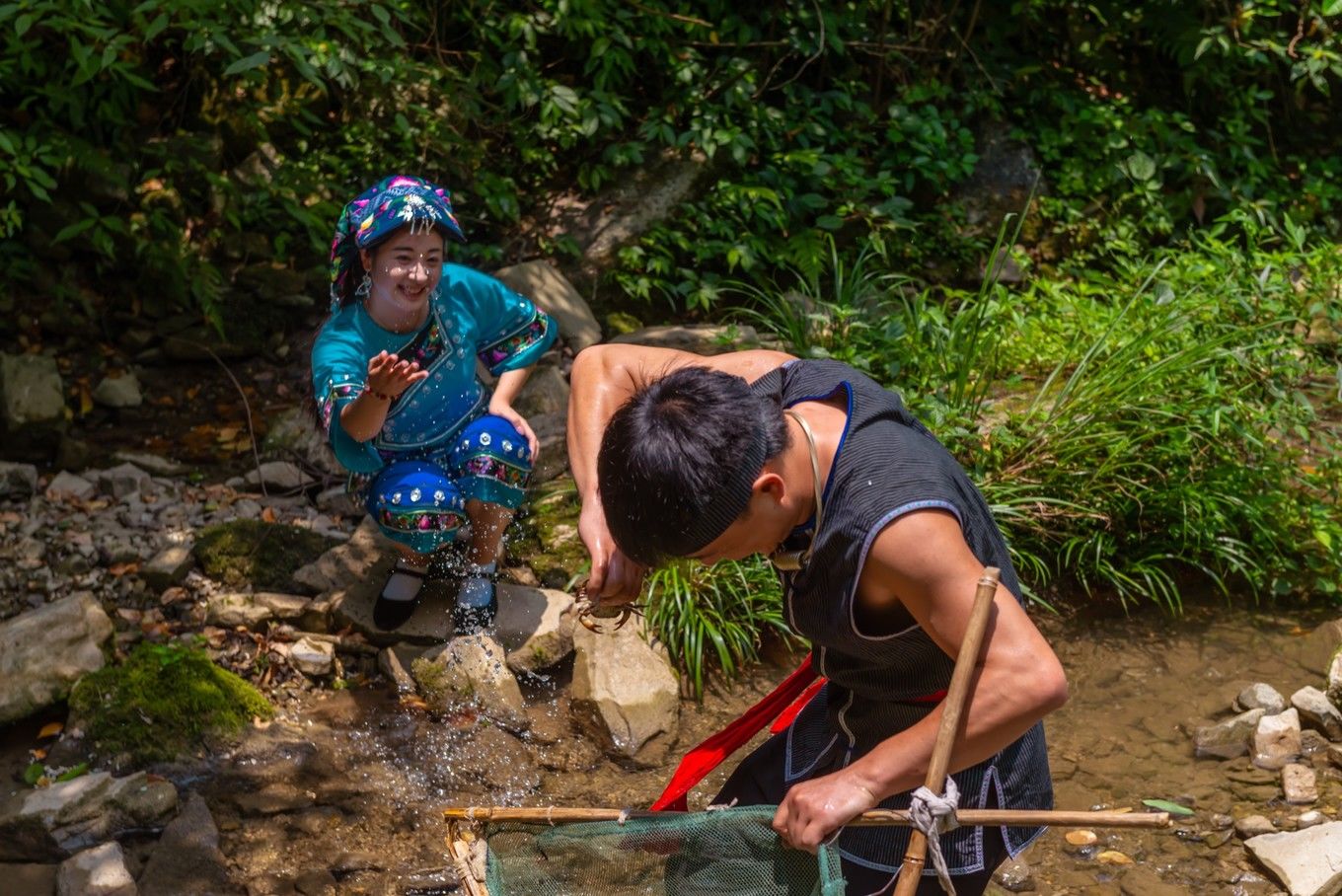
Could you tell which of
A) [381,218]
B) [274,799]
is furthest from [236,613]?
[381,218]

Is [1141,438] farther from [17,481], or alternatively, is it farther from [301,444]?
[17,481]

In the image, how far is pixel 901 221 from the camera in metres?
6.56

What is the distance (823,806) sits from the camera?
1979 mm

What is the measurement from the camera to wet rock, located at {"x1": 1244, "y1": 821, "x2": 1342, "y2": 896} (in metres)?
3.46

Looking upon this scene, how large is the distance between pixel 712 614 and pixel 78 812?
2.02m

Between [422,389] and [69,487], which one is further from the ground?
[422,389]

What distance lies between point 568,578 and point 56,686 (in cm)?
173

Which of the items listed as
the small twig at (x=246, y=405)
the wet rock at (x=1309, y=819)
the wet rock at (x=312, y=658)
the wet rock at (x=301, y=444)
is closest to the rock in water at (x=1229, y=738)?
the wet rock at (x=1309, y=819)

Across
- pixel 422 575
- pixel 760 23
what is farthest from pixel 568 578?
pixel 760 23

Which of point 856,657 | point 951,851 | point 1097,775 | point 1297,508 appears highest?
point 856,657

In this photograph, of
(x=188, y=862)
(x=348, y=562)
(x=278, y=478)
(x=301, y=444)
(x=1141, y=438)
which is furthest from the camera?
(x=301, y=444)

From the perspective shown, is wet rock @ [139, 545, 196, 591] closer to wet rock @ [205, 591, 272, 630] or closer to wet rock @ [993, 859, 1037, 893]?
wet rock @ [205, 591, 272, 630]

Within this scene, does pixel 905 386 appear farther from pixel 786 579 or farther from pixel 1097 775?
pixel 786 579

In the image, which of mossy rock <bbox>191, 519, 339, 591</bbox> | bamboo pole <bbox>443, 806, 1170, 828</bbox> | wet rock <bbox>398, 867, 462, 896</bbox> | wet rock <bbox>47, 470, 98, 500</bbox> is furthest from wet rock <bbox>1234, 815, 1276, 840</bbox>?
wet rock <bbox>47, 470, 98, 500</bbox>
